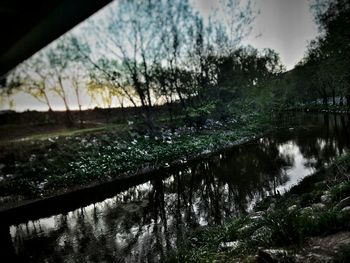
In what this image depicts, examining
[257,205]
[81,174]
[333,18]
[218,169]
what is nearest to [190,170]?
[218,169]

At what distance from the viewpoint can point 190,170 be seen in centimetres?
2080

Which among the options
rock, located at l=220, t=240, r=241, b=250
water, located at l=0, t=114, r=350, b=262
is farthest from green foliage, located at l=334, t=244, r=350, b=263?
water, located at l=0, t=114, r=350, b=262

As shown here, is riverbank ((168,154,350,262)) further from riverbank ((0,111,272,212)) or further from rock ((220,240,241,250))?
riverbank ((0,111,272,212))

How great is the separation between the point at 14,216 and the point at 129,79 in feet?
63.1

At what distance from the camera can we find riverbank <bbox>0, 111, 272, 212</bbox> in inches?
696

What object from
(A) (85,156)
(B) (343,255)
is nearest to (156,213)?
(B) (343,255)

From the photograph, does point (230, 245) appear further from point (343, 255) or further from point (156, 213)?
point (156, 213)

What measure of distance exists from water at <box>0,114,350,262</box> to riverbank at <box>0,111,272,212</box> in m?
3.14

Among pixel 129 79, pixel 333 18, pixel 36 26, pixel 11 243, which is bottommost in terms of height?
pixel 11 243

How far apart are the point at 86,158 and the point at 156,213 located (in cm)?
1102

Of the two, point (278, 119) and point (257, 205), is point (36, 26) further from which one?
point (278, 119)

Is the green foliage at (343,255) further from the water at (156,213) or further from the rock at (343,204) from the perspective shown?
the water at (156,213)

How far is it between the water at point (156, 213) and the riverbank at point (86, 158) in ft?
10.3

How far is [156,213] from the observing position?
1278 cm
